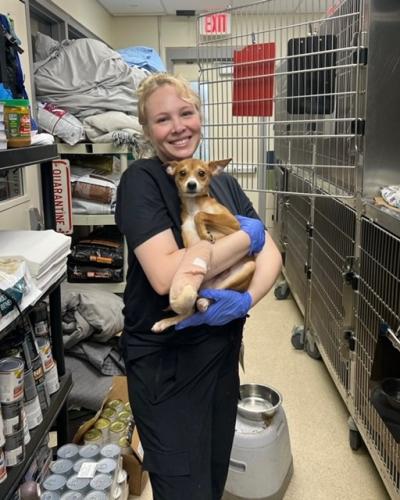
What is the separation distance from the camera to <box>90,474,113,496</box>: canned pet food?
1502 mm

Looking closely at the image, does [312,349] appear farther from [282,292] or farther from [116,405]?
[116,405]

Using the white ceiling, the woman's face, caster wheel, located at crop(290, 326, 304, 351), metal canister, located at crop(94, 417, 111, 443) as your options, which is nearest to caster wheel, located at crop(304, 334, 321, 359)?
caster wheel, located at crop(290, 326, 304, 351)

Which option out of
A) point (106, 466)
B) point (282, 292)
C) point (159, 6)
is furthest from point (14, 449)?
point (159, 6)

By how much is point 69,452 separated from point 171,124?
47.6 inches

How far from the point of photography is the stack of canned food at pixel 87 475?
58.4 inches

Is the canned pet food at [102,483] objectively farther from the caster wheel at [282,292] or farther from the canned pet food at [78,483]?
the caster wheel at [282,292]

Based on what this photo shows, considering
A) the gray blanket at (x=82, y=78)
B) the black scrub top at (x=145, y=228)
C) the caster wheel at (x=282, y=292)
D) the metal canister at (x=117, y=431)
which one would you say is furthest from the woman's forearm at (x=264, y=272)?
the caster wheel at (x=282, y=292)

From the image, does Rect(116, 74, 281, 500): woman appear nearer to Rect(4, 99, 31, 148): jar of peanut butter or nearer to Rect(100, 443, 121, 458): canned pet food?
Rect(4, 99, 31, 148): jar of peanut butter

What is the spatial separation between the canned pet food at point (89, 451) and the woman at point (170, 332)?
0.54m

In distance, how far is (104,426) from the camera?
1.95 meters

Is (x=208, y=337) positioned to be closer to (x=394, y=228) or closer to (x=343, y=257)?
(x=394, y=228)

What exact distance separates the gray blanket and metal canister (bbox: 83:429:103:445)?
2016mm

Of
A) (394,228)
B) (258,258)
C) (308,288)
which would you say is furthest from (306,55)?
(308,288)

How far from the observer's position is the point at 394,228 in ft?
5.05
